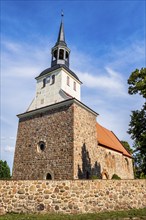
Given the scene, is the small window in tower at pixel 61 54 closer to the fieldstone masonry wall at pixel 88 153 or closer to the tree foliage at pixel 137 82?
the fieldstone masonry wall at pixel 88 153

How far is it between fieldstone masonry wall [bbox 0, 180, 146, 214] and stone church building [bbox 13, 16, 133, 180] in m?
5.01

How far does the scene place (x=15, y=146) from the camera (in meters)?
18.7

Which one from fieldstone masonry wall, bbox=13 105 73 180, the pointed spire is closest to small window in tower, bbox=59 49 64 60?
the pointed spire

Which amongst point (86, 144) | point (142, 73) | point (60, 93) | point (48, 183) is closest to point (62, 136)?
point (86, 144)

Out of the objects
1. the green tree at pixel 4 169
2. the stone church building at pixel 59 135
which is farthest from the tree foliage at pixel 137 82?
the green tree at pixel 4 169

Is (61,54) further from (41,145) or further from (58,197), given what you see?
(58,197)

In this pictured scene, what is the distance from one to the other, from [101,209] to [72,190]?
1.83 m

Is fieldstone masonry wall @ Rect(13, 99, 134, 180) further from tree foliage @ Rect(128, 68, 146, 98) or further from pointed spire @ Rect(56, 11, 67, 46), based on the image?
pointed spire @ Rect(56, 11, 67, 46)

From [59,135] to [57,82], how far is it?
5814mm

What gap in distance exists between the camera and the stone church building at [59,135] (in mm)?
15125

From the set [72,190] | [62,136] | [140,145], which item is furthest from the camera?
[62,136]

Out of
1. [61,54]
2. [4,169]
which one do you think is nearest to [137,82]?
[61,54]

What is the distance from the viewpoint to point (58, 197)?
842 cm

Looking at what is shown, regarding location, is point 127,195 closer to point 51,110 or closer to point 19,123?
point 51,110
